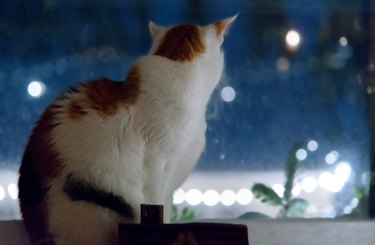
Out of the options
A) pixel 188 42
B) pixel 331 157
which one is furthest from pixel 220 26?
pixel 331 157

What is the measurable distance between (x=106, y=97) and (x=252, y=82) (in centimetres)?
50

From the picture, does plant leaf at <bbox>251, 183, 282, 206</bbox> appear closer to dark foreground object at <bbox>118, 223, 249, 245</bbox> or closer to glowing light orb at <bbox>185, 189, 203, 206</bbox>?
glowing light orb at <bbox>185, 189, 203, 206</bbox>

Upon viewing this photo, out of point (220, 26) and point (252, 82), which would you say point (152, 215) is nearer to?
point (220, 26)

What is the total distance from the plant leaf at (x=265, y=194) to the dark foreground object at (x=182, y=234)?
1.51 ft

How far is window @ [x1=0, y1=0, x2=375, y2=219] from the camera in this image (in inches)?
60.4

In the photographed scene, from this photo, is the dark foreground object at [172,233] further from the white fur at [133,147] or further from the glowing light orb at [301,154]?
the glowing light orb at [301,154]

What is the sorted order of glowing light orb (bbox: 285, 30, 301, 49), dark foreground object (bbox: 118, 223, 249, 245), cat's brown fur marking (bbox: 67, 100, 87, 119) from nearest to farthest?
dark foreground object (bbox: 118, 223, 249, 245) < cat's brown fur marking (bbox: 67, 100, 87, 119) < glowing light orb (bbox: 285, 30, 301, 49)

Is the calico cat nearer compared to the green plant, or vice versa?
the calico cat

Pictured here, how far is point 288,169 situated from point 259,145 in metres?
0.10

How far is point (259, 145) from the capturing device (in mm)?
1595

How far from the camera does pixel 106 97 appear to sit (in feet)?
4.08

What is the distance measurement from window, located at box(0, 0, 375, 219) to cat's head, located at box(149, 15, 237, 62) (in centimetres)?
24

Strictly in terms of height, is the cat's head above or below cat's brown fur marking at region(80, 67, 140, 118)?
above

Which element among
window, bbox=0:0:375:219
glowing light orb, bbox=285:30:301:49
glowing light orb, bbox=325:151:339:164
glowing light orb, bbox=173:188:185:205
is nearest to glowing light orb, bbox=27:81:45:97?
window, bbox=0:0:375:219
